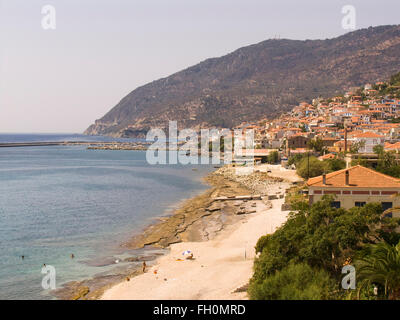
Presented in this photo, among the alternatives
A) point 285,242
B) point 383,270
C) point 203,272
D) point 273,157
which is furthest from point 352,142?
point 383,270

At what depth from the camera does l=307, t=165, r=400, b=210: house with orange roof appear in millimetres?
16031

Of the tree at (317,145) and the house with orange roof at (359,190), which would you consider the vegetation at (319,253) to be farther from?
the tree at (317,145)

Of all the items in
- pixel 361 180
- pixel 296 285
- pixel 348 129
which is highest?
pixel 348 129

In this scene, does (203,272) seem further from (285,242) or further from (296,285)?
(296,285)

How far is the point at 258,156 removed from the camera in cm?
7412

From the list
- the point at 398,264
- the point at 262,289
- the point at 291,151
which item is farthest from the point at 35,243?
the point at 291,151

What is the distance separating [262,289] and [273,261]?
177cm

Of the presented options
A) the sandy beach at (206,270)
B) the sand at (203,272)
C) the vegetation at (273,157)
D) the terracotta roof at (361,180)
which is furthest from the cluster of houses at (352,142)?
the sandy beach at (206,270)

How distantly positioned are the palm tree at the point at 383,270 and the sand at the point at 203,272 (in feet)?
13.1

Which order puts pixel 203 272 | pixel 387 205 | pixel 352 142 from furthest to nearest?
pixel 352 142, pixel 203 272, pixel 387 205

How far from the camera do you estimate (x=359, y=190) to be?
16.2 meters

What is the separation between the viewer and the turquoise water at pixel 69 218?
19.3 meters

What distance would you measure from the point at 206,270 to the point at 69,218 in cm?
1763
